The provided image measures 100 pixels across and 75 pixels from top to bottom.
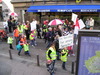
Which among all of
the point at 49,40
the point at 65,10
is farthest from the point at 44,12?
the point at 49,40

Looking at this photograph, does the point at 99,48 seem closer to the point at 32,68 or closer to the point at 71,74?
the point at 71,74

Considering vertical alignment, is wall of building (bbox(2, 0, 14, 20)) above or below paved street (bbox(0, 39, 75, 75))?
above

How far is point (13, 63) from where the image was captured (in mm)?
6828

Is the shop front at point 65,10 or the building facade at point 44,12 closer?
the shop front at point 65,10

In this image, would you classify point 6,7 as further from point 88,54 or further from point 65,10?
point 88,54

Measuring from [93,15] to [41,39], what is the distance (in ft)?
25.7

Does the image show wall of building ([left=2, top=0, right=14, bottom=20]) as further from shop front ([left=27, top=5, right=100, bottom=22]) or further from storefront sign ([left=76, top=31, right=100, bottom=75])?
storefront sign ([left=76, top=31, right=100, bottom=75])

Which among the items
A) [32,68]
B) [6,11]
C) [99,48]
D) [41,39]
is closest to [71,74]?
[32,68]

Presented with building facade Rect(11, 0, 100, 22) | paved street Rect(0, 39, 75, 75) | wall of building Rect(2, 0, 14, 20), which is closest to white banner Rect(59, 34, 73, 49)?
paved street Rect(0, 39, 75, 75)

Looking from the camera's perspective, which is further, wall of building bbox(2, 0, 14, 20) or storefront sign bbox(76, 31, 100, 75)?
wall of building bbox(2, 0, 14, 20)

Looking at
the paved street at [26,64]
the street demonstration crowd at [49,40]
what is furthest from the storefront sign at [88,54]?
the paved street at [26,64]

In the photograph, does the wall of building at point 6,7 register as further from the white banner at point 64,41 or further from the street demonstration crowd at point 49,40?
the white banner at point 64,41

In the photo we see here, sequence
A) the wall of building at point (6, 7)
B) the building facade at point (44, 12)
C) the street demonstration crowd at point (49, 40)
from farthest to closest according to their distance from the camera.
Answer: the wall of building at point (6, 7) < the building facade at point (44, 12) < the street demonstration crowd at point (49, 40)

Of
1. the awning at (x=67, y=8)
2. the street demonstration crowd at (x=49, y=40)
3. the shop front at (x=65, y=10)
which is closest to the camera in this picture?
the street demonstration crowd at (x=49, y=40)
